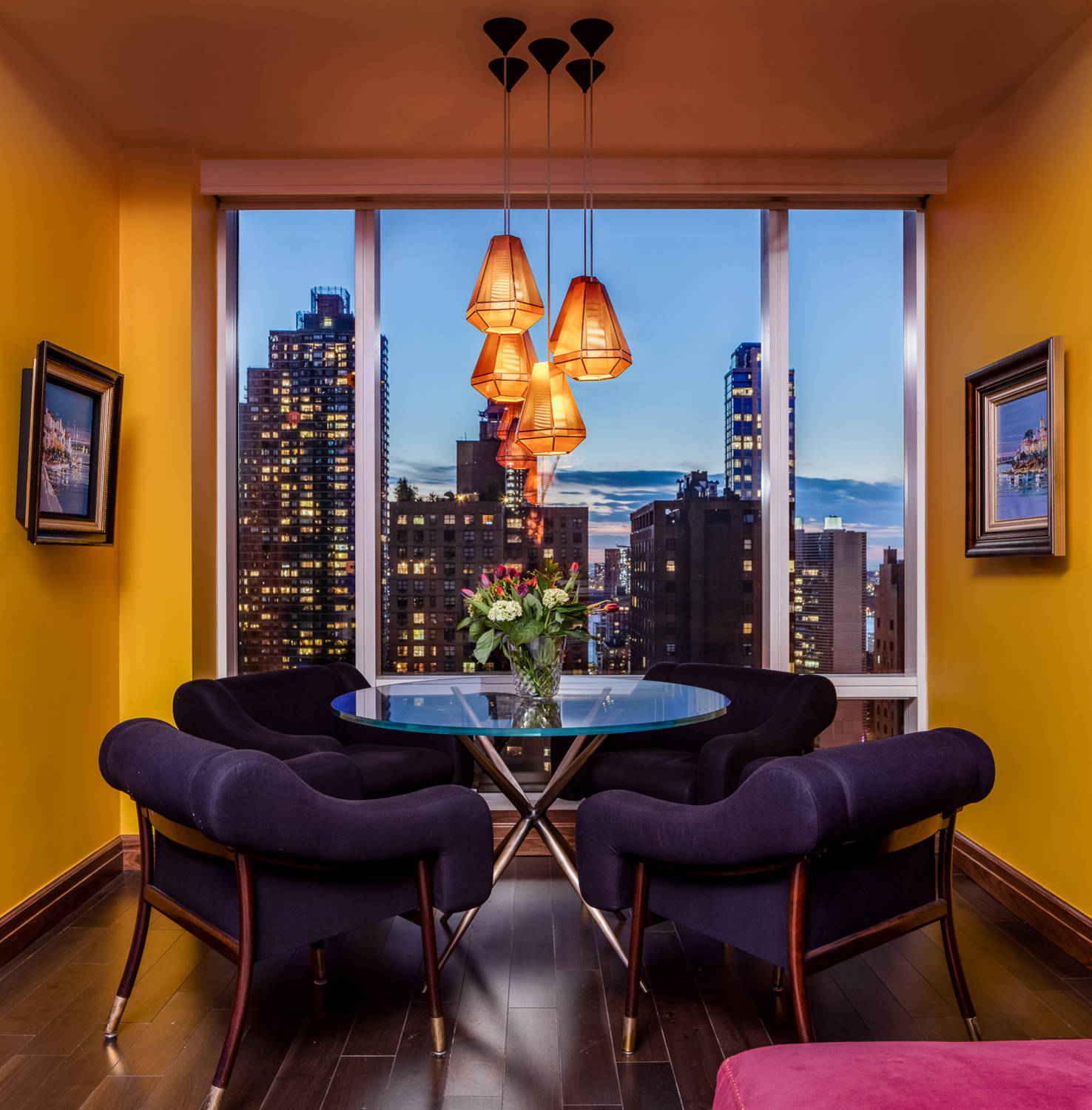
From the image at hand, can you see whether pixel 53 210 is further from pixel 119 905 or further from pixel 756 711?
pixel 756 711

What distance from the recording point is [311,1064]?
2.32 metres

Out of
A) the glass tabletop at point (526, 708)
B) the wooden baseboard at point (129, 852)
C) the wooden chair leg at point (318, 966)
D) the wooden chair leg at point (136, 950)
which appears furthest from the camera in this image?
the wooden baseboard at point (129, 852)

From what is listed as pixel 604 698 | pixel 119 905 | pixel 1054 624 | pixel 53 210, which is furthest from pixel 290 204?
pixel 1054 624

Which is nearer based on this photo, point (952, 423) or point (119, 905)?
point (119, 905)

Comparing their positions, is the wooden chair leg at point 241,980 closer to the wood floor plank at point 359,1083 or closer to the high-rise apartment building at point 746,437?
the wood floor plank at point 359,1083

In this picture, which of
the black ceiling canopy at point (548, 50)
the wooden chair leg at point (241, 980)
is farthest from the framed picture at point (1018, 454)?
the wooden chair leg at point (241, 980)

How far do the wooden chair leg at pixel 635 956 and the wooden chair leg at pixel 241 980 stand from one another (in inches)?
37.4

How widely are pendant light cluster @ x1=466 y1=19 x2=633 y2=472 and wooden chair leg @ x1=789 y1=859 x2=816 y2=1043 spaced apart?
168cm

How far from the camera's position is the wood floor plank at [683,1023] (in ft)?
7.28

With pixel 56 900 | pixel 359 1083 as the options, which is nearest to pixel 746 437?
pixel 359 1083

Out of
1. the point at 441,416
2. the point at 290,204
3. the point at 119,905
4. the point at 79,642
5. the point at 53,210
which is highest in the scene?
the point at 290,204

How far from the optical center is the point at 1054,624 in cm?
321

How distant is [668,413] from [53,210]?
2.75 meters

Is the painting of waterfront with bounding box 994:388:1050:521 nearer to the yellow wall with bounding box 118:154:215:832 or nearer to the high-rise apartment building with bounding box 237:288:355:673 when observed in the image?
the high-rise apartment building with bounding box 237:288:355:673
